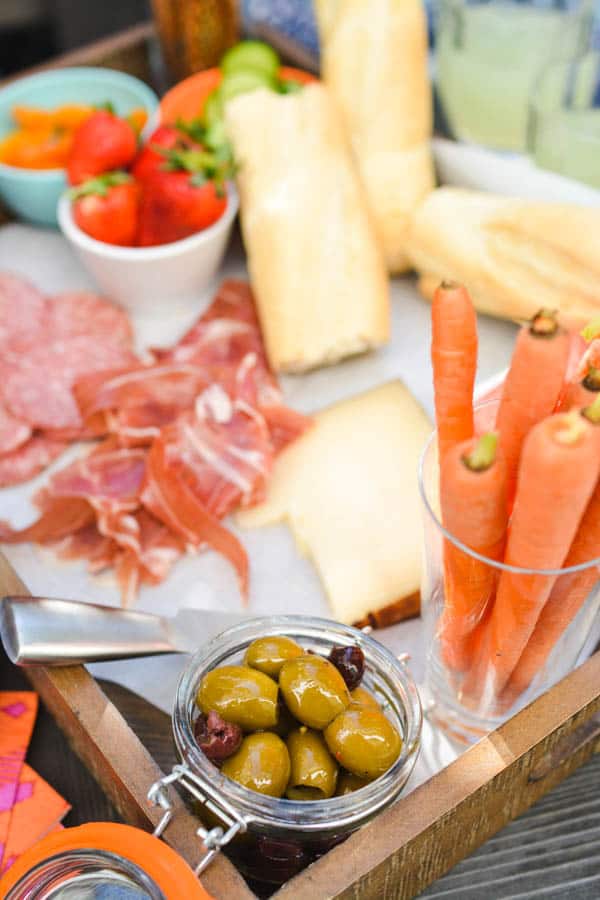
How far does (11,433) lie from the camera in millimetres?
1003

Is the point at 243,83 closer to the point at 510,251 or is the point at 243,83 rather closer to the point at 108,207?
the point at 108,207

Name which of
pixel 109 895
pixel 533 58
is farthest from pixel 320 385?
pixel 109 895

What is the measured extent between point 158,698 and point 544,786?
0.33 m

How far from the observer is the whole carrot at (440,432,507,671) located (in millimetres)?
474

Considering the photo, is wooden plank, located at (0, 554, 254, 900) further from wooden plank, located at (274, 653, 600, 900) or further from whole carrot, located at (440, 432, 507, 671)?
whole carrot, located at (440, 432, 507, 671)

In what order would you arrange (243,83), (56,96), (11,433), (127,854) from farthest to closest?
→ 1. (56,96)
2. (243,83)
3. (11,433)
4. (127,854)

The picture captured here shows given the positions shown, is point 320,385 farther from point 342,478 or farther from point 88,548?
Answer: point 88,548

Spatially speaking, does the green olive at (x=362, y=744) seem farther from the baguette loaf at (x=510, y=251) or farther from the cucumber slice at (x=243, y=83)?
the cucumber slice at (x=243, y=83)

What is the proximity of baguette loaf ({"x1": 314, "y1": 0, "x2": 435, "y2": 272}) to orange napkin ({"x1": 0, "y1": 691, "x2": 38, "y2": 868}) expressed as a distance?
742 mm

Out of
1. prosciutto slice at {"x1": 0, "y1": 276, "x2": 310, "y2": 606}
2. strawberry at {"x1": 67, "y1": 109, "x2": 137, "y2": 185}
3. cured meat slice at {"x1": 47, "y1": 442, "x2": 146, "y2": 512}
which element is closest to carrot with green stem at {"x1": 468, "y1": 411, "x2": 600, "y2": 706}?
prosciutto slice at {"x1": 0, "y1": 276, "x2": 310, "y2": 606}

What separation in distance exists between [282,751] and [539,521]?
0.70ft

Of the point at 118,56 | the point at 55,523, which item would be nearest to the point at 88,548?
the point at 55,523

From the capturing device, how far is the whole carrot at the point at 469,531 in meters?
0.47

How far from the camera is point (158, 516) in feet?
2.99
